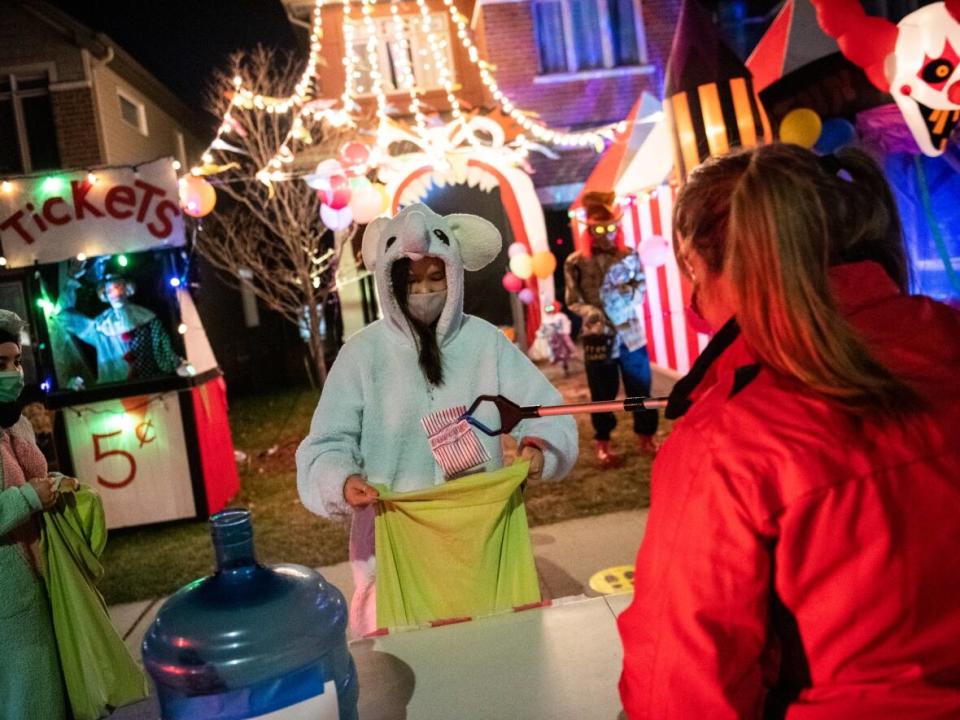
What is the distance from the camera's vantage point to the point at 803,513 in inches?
36.3

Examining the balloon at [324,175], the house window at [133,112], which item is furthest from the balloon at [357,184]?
the house window at [133,112]

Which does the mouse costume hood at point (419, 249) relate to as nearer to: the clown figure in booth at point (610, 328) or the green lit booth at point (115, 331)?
the clown figure in booth at point (610, 328)

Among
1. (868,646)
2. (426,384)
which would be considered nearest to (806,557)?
(868,646)

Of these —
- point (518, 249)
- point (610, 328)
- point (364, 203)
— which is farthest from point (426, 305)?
point (518, 249)

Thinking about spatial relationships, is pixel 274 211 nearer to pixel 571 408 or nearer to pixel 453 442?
pixel 453 442

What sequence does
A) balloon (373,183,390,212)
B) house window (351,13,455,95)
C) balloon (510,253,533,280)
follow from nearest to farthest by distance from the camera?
balloon (373,183,390,212) → balloon (510,253,533,280) → house window (351,13,455,95)

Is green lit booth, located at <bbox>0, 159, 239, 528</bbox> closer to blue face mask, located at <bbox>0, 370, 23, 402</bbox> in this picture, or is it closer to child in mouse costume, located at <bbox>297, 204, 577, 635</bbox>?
blue face mask, located at <bbox>0, 370, 23, 402</bbox>

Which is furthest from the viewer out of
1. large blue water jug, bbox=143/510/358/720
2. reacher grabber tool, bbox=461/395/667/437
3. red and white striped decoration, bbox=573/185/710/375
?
red and white striped decoration, bbox=573/185/710/375

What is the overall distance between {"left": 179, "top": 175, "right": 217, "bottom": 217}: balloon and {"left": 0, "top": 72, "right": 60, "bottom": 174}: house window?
20.0 feet

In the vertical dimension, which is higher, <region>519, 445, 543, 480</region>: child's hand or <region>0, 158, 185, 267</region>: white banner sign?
<region>0, 158, 185, 267</region>: white banner sign

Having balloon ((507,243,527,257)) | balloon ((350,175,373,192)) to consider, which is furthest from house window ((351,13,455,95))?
balloon ((350,175,373,192))

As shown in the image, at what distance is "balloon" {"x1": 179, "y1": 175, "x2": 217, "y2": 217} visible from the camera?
7668 mm

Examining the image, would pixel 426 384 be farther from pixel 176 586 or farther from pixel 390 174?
pixel 390 174

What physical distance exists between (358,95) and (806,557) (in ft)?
45.6
